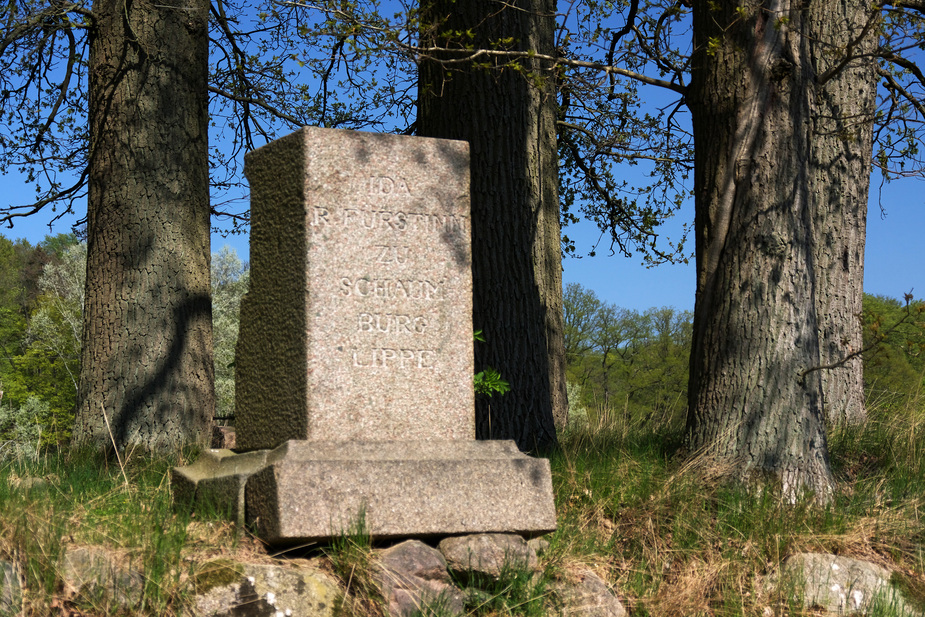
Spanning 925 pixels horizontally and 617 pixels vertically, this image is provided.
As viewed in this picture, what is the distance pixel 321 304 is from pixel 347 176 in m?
0.74

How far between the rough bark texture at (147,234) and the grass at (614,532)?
3.51 ft

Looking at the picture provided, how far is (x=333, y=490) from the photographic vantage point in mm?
4230

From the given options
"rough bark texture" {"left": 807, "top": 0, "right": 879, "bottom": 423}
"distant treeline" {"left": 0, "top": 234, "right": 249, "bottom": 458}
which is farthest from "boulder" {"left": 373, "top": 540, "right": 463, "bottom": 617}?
"distant treeline" {"left": 0, "top": 234, "right": 249, "bottom": 458}

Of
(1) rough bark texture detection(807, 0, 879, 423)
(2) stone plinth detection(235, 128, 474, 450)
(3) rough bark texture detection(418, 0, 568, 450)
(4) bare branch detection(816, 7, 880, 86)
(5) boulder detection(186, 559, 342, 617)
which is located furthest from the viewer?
(1) rough bark texture detection(807, 0, 879, 423)

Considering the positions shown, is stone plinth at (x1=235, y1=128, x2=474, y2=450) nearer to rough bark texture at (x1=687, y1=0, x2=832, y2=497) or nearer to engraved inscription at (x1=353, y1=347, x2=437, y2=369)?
engraved inscription at (x1=353, y1=347, x2=437, y2=369)

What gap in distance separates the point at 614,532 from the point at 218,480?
2282 millimetres

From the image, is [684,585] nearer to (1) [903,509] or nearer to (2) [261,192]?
(1) [903,509]

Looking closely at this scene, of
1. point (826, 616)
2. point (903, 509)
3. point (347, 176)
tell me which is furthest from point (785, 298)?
point (347, 176)

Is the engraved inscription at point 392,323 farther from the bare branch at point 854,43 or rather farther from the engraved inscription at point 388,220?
the bare branch at point 854,43

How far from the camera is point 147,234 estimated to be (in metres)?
7.65

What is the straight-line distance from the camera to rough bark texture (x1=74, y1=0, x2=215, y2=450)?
750 cm

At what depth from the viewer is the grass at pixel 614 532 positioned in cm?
371

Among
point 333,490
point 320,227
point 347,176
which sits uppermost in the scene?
point 347,176

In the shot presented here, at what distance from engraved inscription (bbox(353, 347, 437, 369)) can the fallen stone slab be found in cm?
71
